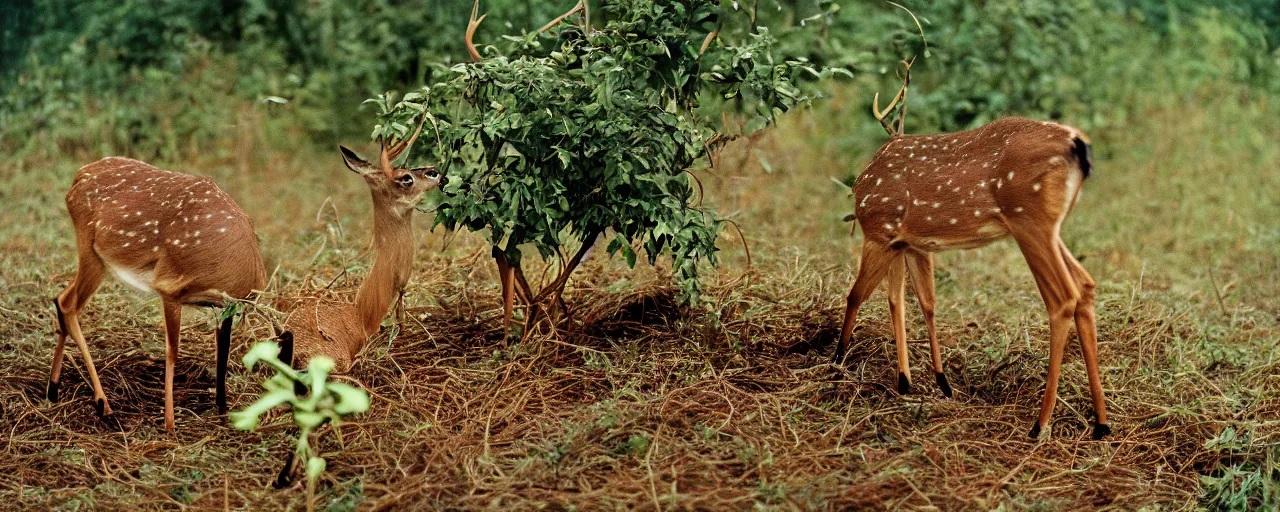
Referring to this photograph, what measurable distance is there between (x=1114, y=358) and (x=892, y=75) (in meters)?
4.64

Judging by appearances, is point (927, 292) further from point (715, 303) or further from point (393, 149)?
point (393, 149)

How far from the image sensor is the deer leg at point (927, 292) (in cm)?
548

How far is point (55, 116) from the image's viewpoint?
966 cm

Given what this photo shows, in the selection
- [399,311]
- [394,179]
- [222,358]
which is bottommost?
[399,311]

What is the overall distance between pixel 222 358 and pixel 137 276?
0.50 meters

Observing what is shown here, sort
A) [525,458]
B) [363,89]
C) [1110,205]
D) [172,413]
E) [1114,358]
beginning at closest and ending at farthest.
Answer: [525,458]
[172,413]
[1114,358]
[1110,205]
[363,89]

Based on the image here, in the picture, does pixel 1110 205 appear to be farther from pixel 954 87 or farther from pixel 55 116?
pixel 55 116

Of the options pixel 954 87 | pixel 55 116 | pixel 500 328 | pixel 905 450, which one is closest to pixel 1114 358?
pixel 905 450

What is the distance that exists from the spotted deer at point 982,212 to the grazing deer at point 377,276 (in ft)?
6.43

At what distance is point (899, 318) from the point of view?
541 centimetres

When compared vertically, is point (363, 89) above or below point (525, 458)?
below

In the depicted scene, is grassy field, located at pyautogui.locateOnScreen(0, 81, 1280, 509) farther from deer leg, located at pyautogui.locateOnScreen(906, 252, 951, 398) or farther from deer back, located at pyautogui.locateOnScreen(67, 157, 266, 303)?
deer back, located at pyautogui.locateOnScreen(67, 157, 266, 303)

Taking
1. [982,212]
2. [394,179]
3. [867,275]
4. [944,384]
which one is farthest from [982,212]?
[394,179]

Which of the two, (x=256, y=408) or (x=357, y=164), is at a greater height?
(x=357, y=164)
